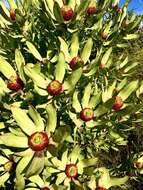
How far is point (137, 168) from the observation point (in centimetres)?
405

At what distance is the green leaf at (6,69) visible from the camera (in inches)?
136

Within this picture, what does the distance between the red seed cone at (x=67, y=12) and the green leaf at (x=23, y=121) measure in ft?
3.03

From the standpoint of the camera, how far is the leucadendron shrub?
3.04m

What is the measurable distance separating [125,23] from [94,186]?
1733mm

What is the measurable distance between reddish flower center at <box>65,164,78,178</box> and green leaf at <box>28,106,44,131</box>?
1.19ft

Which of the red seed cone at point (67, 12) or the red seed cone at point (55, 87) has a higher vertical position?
the red seed cone at point (67, 12)

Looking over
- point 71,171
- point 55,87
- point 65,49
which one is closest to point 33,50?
point 65,49

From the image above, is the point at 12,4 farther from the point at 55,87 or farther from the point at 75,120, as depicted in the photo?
the point at 75,120

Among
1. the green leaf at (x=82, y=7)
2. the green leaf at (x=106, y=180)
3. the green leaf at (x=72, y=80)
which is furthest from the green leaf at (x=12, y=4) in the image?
the green leaf at (x=106, y=180)

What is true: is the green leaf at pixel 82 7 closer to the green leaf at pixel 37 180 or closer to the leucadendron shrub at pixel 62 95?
the leucadendron shrub at pixel 62 95

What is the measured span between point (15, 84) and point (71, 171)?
0.81m

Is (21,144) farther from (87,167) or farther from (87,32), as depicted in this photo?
(87,32)

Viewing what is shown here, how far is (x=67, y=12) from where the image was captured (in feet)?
11.4

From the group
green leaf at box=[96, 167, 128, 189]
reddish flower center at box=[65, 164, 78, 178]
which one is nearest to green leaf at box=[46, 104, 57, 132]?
reddish flower center at box=[65, 164, 78, 178]
